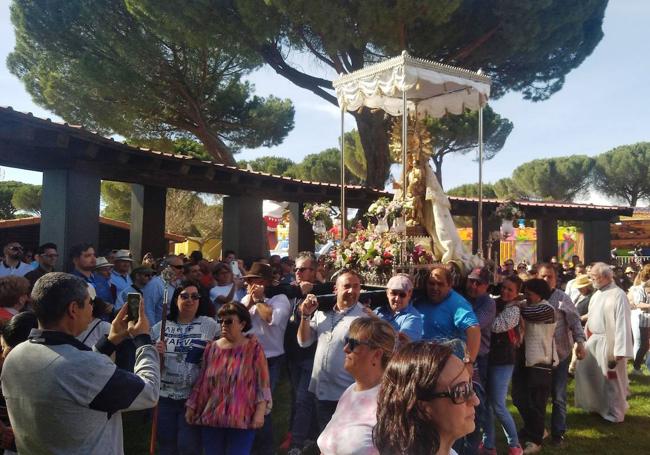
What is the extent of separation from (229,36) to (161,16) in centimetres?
154

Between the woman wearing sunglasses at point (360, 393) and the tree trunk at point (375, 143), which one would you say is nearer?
the woman wearing sunglasses at point (360, 393)

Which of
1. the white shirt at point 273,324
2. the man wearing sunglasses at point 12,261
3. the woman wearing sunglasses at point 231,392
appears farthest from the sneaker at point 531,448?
the man wearing sunglasses at point 12,261

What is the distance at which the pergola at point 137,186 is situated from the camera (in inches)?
287

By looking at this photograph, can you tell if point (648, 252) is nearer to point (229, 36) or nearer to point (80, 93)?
point (229, 36)

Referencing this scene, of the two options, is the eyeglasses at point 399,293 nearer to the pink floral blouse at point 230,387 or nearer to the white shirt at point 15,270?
the pink floral blouse at point 230,387

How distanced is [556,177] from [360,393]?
43288 mm

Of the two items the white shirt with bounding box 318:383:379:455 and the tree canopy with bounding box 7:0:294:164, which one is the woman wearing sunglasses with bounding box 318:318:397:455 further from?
the tree canopy with bounding box 7:0:294:164

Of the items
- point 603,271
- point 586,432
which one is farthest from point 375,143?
point 586,432

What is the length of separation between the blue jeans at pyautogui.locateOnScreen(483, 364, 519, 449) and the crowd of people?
0.01 m

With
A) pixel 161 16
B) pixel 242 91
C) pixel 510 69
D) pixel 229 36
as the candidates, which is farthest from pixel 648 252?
pixel 161 16

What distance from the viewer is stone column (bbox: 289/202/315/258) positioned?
1313 cm

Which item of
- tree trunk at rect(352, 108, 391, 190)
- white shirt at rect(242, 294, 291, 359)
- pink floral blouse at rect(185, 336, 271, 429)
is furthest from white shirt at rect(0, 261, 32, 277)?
tree trunk at rect(352, 108, 391, 190)

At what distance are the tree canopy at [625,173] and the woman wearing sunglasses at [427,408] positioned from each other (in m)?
41.8

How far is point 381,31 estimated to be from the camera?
12.2m
